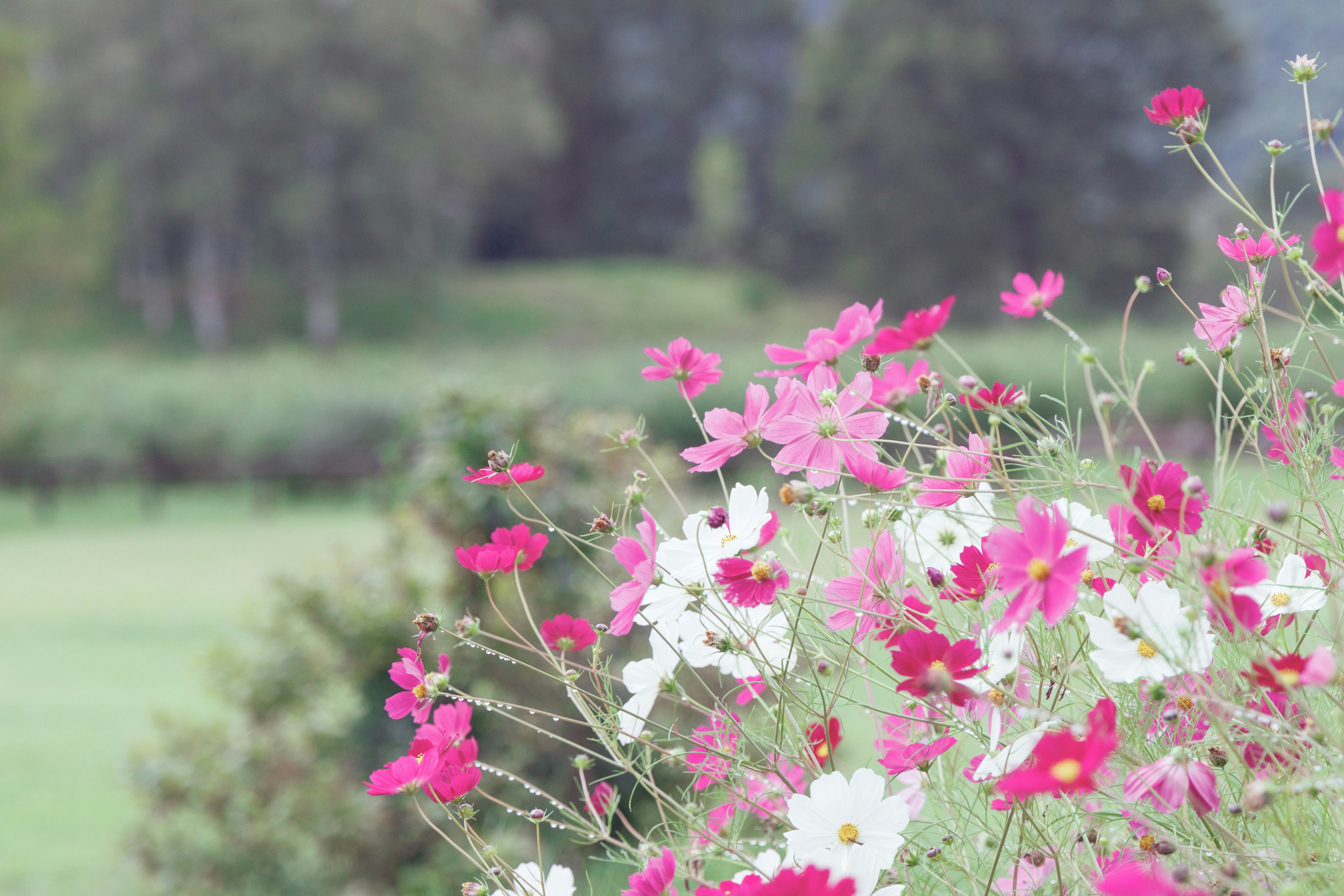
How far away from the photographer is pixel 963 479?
0.60m

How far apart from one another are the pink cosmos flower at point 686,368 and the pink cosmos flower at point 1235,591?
354 mm

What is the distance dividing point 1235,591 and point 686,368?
0.39m

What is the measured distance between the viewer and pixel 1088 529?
2.15 ft

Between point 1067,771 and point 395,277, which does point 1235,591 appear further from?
point 395,277

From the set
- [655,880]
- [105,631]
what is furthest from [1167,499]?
[105,631]

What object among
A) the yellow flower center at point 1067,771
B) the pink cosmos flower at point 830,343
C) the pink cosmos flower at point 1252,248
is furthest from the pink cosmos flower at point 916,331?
the pink cosmos flower at point 1252,248

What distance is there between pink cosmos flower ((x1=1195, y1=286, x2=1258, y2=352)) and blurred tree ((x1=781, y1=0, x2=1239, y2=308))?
88.1 feet

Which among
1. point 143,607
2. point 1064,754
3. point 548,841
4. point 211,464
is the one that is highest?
point 1064,754

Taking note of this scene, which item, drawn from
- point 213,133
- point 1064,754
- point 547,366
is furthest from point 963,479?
point 213,133

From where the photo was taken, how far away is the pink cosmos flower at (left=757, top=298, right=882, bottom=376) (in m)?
0.71

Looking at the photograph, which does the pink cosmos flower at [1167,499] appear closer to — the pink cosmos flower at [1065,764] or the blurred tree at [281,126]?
the pink cosmos flower at [1065,764]

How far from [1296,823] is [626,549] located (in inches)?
16.5

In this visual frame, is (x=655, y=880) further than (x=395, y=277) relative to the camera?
No

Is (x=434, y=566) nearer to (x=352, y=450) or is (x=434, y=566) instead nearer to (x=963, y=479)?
(x=963, y=479)
